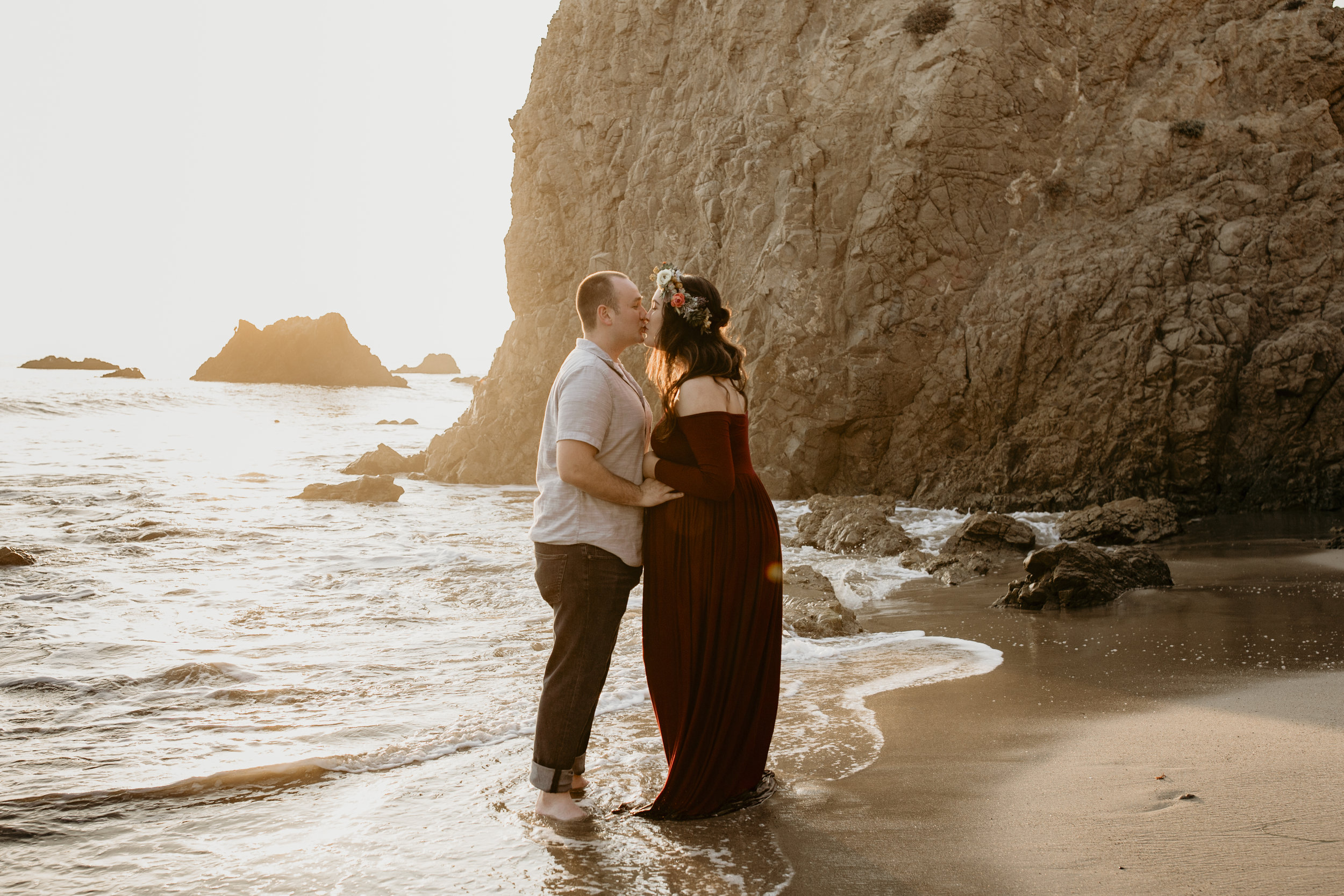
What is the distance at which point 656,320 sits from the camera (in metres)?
3.79

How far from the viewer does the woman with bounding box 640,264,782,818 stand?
3.59m

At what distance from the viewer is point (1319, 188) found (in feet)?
53.2

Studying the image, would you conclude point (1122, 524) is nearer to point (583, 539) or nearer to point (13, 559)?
point (583, 539)

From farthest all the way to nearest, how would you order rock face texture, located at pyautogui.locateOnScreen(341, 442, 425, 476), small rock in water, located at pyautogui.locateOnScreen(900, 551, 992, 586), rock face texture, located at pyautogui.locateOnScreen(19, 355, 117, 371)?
1. rock face texture, located at pyautogui.locateOnScreen(19, 355, 117, 371)
2. rock face texture, located at pyautogui.locateOnScreen(341, 442, 425, 476)
3. small rock in water, located at pyautogui.locateOnScreen(900, 551, 992, 586)

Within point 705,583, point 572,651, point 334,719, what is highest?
point 705,583

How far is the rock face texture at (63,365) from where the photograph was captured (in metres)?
104

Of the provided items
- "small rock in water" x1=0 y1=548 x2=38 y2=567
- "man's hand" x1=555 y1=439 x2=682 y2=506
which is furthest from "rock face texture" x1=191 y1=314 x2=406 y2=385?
"man's hand" x1=555 y1=439 x2=682 y2=506

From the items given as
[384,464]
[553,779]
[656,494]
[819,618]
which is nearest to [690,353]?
[656,494]

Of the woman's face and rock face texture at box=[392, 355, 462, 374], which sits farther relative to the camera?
rock face texture at box=[392, 355, 462, 374]

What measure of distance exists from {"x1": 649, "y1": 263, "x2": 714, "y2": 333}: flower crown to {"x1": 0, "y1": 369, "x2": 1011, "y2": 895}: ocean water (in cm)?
199

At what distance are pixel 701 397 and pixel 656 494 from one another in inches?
17.1

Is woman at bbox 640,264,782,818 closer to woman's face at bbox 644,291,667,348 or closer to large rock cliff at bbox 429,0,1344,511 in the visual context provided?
woman's face at bbox 644,291,667,348

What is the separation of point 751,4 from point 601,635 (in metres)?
22.4

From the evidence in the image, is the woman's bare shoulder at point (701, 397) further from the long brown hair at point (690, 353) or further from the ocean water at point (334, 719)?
the ocean water at point (334, 719)
